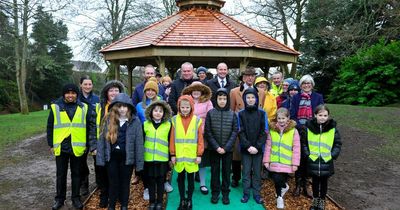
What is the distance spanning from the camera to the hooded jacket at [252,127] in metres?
4.98

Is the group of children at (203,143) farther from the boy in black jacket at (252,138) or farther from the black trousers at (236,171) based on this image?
the black trousers at (236,171)

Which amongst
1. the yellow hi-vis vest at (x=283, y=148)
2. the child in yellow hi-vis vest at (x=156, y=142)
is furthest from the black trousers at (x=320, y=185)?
the child in yellow hi-vis vest at (x=156, y=142)

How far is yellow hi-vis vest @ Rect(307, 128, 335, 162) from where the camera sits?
464cm

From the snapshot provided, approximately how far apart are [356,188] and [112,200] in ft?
14.5

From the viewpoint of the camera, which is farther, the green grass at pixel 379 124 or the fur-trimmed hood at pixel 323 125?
the green grass at pixel 379 124

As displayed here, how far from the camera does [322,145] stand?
4652mm

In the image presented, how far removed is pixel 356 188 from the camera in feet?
20.1

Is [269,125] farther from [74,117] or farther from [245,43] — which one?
[245,43]

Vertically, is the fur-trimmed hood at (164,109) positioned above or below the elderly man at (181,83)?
below

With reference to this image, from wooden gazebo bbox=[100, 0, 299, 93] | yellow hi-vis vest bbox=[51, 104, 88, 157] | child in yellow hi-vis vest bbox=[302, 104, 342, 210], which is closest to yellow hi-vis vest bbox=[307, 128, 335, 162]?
child in yellow hi-vis vest bbox=[302, 104, 342, 210]

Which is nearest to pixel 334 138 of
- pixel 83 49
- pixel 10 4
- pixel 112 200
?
pixel 112 200

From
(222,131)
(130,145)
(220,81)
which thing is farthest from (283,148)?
(130,145)

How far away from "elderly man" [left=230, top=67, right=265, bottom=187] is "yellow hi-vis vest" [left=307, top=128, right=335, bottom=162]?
4.15 ft

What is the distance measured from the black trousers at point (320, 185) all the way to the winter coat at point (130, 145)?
8.16 feet
